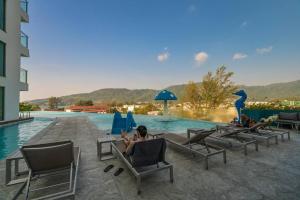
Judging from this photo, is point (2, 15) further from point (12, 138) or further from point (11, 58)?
point (12, 138)

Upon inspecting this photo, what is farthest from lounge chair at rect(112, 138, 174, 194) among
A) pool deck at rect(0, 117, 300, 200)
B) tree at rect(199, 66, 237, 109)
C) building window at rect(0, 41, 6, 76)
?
tree at rect(199, 66, 237, 109)

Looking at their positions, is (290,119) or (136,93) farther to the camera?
(136,93)

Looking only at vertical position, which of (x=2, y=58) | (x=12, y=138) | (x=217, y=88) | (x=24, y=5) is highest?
(x=24, y=5)

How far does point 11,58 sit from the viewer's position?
11750mm

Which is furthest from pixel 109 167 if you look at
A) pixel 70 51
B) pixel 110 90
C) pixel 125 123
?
pixel 110 90

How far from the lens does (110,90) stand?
221 feet

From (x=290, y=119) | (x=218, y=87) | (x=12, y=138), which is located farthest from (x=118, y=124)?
(x=218, y=87)

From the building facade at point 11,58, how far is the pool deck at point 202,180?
33.9ft

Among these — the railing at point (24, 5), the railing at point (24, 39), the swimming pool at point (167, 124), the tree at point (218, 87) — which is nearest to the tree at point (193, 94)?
the tree at point (218, 87)

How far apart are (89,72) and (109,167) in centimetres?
2934

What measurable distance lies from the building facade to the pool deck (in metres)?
10.3

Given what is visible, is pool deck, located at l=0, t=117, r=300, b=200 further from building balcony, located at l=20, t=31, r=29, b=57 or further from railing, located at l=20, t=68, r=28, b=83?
building balcony, located at l=20, t=31, r=29, b=57

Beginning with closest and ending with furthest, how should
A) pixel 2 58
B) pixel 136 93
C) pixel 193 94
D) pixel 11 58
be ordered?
pixel 2 58
pixel 11 58
pixel 193 94
pixel 136 93

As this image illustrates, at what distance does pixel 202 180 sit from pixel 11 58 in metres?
15.6
